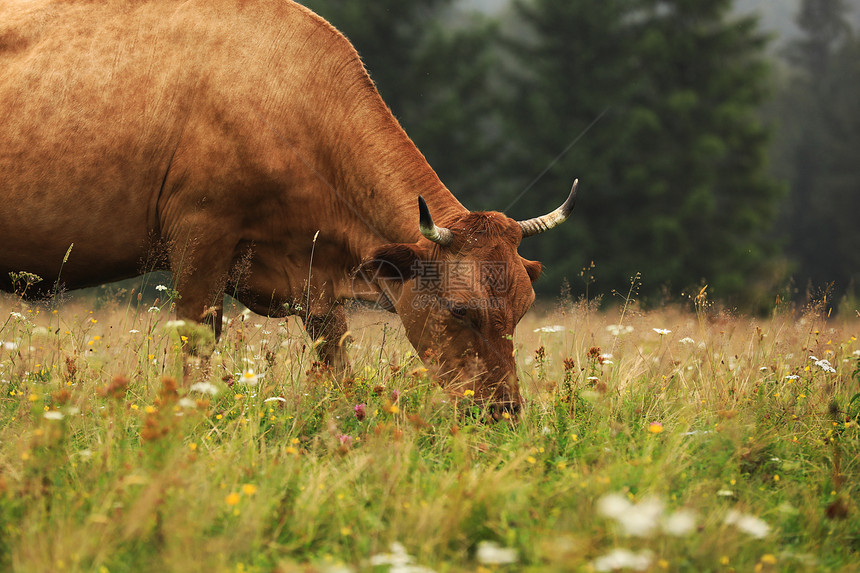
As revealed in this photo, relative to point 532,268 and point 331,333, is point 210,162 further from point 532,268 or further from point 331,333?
point 532,268

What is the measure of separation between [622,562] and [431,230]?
2654 millimetres

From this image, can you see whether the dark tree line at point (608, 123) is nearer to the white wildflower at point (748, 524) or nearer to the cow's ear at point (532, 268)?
the cow's ear at point (532, 268)

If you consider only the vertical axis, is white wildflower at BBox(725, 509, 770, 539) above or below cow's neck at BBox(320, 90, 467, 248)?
below

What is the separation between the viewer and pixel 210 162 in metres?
4.97

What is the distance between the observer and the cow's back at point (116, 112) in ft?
16.5

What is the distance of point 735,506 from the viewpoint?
3000mm

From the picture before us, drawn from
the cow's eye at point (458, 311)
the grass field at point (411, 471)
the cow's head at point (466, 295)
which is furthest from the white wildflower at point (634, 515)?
the cow's eye at point (458, 311)

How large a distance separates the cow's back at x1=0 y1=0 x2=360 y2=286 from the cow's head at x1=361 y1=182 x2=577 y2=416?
4.68ft

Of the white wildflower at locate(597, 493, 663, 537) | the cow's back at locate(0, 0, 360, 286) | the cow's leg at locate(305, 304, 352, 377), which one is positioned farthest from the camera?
the cow's leg at locate(305, 304, 352, 377)

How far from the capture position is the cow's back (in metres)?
5.03

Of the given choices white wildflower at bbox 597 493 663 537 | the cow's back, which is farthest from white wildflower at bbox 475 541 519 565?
the cow's back

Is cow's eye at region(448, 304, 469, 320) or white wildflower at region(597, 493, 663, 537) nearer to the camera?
white wildflower at region(597, 493, 663, 537)

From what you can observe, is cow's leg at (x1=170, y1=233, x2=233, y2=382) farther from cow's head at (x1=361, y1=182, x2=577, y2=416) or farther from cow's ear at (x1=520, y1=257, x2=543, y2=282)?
cow's ear at (x1=520, y1=257, x2=543, y2=282)

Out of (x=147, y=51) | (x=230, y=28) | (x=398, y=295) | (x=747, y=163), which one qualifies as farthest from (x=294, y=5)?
(x=747, y=163)
